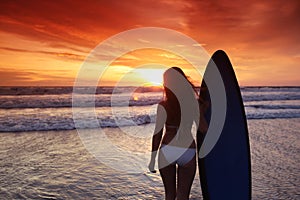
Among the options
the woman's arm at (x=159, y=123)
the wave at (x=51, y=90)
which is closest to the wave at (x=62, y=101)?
the wave at (x=51, y=90)

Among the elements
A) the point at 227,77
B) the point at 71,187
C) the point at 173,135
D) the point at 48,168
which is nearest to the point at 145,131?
the point at 48,168

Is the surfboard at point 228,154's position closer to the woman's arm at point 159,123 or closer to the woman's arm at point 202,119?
the woman's arm at point 202,119

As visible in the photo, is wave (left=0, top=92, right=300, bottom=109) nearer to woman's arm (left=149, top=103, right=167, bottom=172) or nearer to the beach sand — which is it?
the beach sand

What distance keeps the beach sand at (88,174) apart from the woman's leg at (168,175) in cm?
121

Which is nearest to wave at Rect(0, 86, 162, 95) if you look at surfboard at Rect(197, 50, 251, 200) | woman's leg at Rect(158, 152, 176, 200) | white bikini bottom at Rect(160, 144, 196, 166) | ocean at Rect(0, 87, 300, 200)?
ocean at Rect(0, 87, 300, 200)

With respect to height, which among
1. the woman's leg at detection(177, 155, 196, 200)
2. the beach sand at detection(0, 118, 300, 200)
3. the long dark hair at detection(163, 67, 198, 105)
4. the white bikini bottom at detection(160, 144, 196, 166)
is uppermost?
the long dark hair at detection(163, 67, 198, 105)

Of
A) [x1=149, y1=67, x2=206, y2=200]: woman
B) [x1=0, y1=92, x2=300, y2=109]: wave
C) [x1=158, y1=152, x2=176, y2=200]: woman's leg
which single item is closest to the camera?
[x1=149, y1=67, x2=206, y2=200]: woman

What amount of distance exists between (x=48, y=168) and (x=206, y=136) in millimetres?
3887

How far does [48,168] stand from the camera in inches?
225

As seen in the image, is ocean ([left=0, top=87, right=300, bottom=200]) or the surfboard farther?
ocean ([left=0, top=87, right=300, bottom=200])

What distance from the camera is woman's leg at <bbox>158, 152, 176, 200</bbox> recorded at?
299 cm

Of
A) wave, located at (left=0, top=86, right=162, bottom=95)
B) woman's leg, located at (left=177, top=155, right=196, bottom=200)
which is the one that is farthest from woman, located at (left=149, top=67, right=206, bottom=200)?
wave, located at (left=0, top=86, right=162, bottom=95)

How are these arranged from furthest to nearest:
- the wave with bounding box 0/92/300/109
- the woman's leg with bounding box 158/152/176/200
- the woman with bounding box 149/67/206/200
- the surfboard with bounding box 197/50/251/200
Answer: the wave with bounding box 0/92/300/109
the surfboard with bounding box 197/50/251/200
the woman's leg with bounding box 158/152/176/200
the woman with bounding box 149/67/206/200

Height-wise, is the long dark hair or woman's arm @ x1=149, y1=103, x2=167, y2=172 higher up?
the long dark hair
